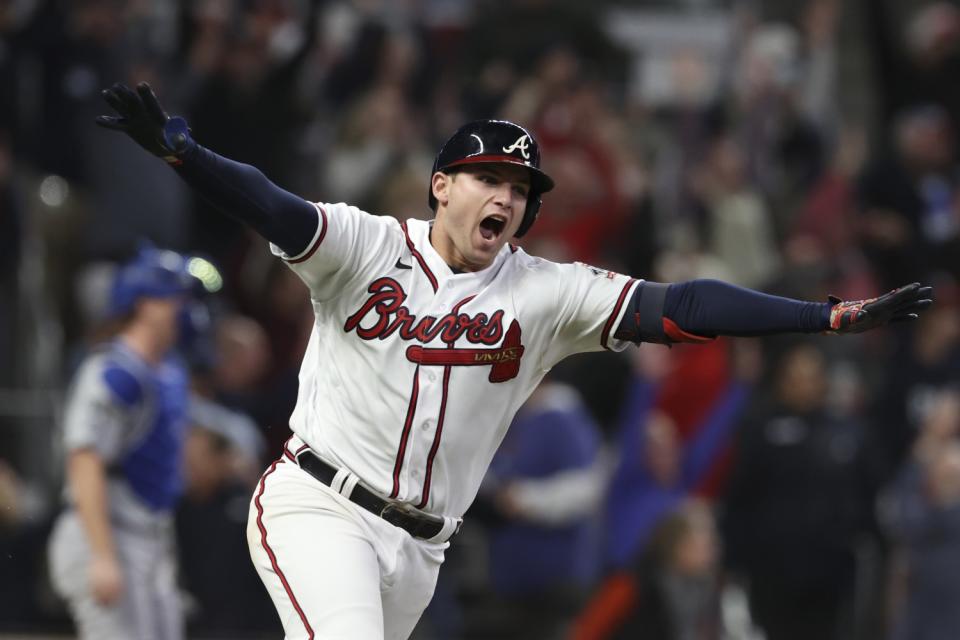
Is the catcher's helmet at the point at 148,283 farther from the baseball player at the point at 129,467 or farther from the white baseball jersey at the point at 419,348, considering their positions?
the white baseball jersey at the point at 419,348

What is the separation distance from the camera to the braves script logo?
467 cm

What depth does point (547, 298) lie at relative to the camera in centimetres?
481

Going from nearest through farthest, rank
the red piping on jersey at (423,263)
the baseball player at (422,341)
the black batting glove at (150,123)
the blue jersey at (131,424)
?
the black batting glove at (150,123) < the baseball player at (422,341) < the red piping on jersey at (423,263) < the blue jersey at (131,424)

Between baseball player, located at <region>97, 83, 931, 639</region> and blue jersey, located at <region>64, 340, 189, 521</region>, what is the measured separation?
183cm

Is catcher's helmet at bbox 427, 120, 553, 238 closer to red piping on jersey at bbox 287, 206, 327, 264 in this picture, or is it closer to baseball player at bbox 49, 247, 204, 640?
red piping on jersey at bbox 287, 206, 327, 264

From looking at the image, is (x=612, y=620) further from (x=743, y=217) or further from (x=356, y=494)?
(x=356, y=494)

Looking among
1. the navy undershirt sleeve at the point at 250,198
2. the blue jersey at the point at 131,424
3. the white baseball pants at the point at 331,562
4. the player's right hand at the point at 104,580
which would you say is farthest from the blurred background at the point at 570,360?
the navy undershirt sleeve at the point at 250,198

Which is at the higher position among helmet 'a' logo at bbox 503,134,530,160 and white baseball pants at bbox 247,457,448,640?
helmet 'a' logo at bbox 503,134,530,160

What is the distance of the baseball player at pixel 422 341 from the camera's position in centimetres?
452

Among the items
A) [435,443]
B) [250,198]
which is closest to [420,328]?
[435,443]

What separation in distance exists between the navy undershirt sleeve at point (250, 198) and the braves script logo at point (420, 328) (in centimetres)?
32

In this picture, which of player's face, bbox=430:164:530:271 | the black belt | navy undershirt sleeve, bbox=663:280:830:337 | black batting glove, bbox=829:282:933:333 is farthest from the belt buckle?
black batting glove, bbox=829:282:933:333

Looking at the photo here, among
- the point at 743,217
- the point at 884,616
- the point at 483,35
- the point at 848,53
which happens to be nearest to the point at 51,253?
the point at 483,35

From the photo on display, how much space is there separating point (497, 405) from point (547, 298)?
0.34m
